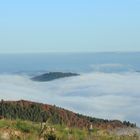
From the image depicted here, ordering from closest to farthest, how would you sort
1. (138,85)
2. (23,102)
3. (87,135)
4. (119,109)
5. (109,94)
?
(87,135)
(23,102)
(119,109)
(109,94)
(138,85)

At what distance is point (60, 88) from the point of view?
186 m

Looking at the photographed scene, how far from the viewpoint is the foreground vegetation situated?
1391cm

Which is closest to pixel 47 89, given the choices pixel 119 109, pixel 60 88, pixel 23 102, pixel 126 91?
pixel 60 88

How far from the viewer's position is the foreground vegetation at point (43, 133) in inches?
547

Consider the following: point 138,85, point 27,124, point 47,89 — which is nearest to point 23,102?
point 27,124

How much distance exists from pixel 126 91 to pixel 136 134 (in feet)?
545

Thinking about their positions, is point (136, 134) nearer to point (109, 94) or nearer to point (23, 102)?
point (23, 102)

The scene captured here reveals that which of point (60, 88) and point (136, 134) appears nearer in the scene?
point (136, 134)

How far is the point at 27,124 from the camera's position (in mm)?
15414

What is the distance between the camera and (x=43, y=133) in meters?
13.9

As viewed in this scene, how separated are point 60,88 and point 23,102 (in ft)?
465

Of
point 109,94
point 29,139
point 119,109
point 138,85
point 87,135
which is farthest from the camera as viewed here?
point 138,85

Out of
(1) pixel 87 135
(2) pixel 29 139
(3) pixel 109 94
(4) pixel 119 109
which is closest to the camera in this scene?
(2) pixel 29 139

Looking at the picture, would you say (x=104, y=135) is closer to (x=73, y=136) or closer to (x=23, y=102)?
(x=73, y=136)
